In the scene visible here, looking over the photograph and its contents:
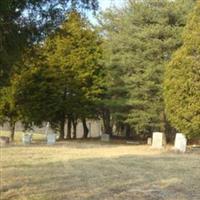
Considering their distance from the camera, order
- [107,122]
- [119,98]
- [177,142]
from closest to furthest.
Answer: [177,142] < [119,98] < [107,122]

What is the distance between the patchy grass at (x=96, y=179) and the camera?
1259 centimetres

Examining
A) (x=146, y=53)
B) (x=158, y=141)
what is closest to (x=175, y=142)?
(x=158, y=141)

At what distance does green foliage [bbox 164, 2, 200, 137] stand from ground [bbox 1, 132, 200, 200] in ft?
25.5

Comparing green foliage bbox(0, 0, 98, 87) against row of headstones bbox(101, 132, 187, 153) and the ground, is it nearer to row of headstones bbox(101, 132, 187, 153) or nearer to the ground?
the ground

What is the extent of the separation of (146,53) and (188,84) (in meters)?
6.58

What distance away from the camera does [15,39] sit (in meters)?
10.6

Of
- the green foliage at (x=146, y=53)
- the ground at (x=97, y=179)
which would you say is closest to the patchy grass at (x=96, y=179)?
the ground at (x=97, y=179)

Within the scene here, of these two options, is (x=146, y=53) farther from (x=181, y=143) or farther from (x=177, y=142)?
(x=181, y=143)

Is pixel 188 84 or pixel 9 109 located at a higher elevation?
pixel 188 84

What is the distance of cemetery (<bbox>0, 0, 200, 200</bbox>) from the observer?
19688 millimetres

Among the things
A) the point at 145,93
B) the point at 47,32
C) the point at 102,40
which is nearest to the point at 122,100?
the point at 145,93

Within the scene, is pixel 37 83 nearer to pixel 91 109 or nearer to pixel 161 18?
pixel 91 109

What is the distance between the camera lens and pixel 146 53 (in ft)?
Result: 117

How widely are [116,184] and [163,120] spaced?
22.1 m
